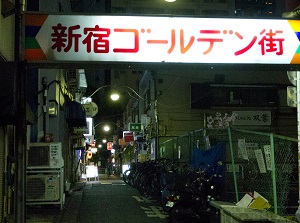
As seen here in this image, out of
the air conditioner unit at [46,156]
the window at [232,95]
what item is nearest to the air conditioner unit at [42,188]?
the air conditioner unit at [46,156]

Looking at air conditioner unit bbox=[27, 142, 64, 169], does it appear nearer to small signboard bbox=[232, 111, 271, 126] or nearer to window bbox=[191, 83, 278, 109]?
window bbox=[191, 83, 278, 109]

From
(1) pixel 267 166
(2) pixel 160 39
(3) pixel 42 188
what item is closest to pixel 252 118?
(3) pixel 42 188

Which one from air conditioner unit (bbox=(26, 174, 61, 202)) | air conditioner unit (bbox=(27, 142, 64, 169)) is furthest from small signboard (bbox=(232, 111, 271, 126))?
air conditioner unit (bbox=(26, 174, 61, 202))

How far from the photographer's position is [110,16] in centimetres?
697

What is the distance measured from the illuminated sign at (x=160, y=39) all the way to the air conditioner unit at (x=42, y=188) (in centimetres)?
750

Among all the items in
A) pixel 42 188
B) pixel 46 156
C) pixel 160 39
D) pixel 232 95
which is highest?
pixel 232 95

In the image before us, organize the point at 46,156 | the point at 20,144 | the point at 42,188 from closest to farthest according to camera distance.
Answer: the point at 20,144 → the point at 42,188 → the point at 46,156

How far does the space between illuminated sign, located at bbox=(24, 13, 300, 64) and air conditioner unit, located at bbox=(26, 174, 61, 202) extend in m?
7.50

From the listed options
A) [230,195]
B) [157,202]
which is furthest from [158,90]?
[230,195]

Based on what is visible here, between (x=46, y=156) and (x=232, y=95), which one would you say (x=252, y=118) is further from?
(x=46, y=156)

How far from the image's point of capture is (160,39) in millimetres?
6984

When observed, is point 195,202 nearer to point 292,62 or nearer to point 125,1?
point 292,62

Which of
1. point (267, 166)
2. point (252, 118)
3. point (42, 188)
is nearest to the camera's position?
point (267, 166)

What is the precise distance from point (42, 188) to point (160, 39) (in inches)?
320
